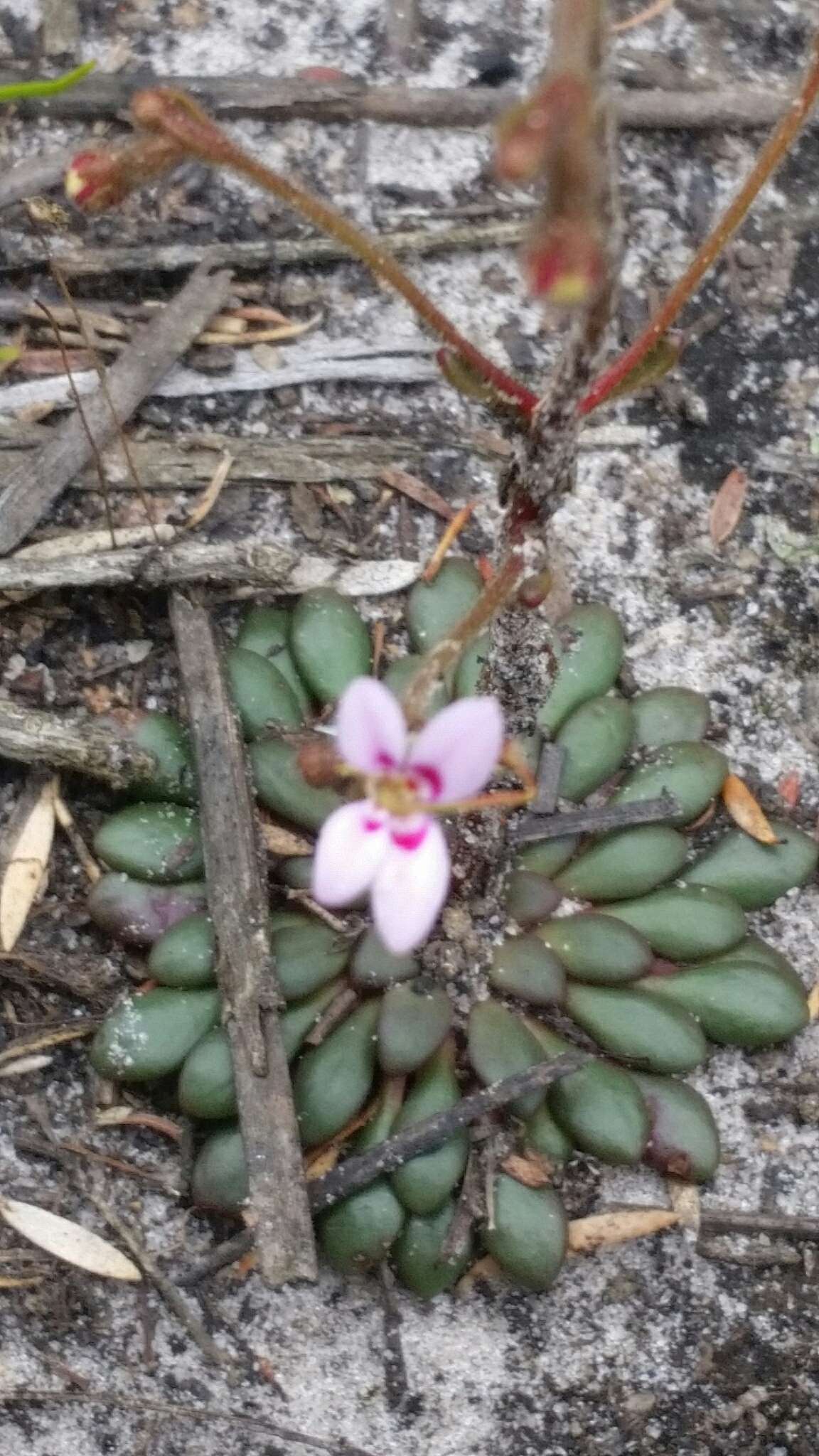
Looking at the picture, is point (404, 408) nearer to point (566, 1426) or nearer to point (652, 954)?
point (652, 954)

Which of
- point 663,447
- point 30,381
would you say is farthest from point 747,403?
point 30,381

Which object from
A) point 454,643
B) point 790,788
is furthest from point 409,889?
point 790,788

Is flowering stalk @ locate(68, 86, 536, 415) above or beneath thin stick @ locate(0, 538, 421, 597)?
above

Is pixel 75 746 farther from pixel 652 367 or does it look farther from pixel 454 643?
pixel 652 367

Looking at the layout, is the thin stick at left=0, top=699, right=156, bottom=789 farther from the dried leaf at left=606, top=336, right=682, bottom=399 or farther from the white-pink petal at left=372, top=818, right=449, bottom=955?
the dried leaf at left=606, top=336, right=682, bottom=399

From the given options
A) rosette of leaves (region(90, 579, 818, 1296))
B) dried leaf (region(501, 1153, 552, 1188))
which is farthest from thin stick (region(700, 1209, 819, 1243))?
dried leaf (region(501, 1153, 552, 1188))

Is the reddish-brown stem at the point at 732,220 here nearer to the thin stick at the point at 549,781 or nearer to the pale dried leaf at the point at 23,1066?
the thin stick at the point at 549,781
